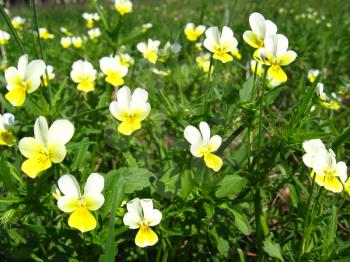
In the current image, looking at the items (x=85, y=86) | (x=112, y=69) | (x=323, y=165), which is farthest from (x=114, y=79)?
(x=323, y=165)

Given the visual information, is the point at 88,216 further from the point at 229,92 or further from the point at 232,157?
the point at 232,157

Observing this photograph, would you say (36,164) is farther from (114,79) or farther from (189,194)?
(114,79)

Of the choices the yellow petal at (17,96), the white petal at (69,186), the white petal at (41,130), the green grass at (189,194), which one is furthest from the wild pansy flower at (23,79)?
the white petal at (69,186)

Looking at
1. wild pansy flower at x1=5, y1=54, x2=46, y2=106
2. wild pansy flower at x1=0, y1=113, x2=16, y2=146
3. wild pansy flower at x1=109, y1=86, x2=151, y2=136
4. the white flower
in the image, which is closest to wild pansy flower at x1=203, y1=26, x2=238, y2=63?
the white flower

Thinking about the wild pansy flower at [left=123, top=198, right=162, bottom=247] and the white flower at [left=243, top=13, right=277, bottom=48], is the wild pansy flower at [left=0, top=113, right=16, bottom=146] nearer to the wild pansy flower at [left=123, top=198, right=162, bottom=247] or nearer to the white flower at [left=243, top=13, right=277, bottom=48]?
the wild pansy flower at [left=123, top=198, right=162, bottom=247]

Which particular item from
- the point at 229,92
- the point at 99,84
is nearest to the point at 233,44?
the point at 229,92

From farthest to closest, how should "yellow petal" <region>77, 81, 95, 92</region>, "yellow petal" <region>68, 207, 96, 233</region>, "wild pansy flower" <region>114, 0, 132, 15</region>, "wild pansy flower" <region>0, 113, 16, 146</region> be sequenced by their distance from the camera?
"wild pansy flower" <region>114, 0, 132, 15</region> → "yellow petal" <region>77, 81, 95, 92</region> → "wild pansy flower" <region>0, 113, 16, 146</region> → "yellow petal" <region>68, 207, 96, 233</region>

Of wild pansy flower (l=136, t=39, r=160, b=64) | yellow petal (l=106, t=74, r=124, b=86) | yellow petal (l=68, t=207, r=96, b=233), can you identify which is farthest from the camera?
wild pansy flower (l=136, t=39, r=160, b=64)
